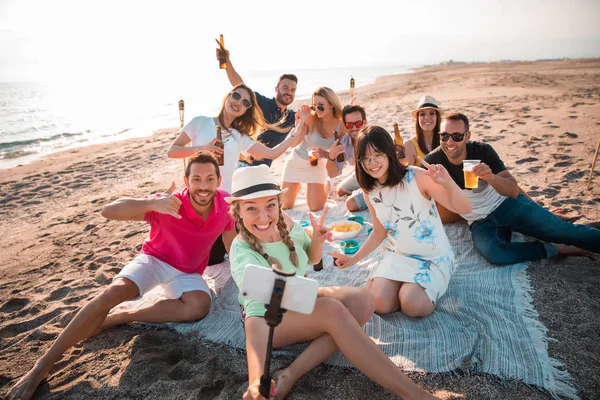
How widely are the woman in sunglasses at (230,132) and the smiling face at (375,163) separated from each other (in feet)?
7.18

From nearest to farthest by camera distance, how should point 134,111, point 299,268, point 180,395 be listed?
point 180,395 < point 299,268 < point 134,111

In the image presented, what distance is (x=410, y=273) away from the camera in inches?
132

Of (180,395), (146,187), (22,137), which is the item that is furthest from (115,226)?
(22,137)

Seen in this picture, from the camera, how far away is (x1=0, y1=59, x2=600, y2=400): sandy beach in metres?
2.63

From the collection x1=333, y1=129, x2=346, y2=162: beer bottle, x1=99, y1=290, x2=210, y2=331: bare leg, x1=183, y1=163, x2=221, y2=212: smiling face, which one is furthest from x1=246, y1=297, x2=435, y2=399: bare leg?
x1=333, y1=129, x2=346, y2=162: beer bottle

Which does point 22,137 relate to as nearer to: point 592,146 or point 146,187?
point 146,187

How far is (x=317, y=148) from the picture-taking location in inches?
232

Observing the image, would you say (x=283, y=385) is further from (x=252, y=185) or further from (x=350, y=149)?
(x=350, y=149)

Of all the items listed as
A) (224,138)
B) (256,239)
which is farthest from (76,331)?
(224,138)

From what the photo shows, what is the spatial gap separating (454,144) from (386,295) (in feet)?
6.12

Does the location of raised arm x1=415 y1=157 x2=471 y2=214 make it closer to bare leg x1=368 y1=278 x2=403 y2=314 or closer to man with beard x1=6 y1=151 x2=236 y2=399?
bare leg x1=368 y1=278 x2=403 y2=314

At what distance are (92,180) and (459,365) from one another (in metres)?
8.49

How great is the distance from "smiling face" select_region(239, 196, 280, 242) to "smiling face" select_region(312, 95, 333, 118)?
140 inches

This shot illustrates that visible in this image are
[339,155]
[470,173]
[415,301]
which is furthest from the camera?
[339,155]
